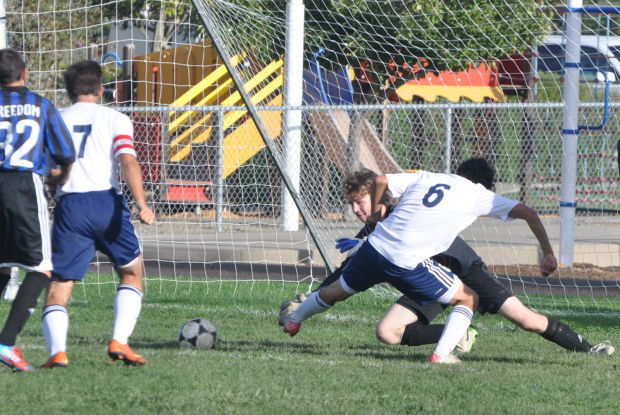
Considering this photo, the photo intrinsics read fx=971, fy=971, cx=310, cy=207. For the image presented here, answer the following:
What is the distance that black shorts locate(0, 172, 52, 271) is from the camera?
18.1 feet

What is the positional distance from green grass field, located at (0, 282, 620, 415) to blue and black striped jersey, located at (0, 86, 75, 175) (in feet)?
3.95

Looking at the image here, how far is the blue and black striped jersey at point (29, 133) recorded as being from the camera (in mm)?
5547

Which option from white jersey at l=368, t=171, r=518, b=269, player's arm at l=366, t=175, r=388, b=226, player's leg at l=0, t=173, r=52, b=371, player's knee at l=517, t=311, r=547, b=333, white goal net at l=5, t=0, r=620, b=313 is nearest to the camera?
player's leg at l=0, t=173, r=52, b=371

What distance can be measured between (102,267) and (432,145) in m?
6.54

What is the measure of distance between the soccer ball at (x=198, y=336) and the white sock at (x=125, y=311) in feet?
3.13

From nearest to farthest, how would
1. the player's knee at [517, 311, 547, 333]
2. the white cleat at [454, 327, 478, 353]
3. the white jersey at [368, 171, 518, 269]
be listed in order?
the white jersey at [368, 171, 518, 269] → the player's knee at [517, 311, 547, 333] → the white cleat at [454, 327, 478, 353]

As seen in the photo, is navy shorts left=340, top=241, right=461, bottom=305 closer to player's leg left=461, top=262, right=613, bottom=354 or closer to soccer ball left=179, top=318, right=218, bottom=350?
player's leg left=461, top=262, right=613, bottom=354

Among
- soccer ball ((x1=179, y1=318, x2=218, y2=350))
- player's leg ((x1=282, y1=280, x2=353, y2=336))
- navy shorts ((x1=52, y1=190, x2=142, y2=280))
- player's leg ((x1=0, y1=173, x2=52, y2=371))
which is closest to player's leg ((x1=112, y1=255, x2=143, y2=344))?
navy shorts ((x1=52, y1=190, x2=142, y2=280))

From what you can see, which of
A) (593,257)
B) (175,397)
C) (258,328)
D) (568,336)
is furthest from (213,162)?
(175,397)

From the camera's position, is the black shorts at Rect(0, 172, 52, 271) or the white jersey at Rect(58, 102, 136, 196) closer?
the black shorts at Rect(0, 172, 52, 271)

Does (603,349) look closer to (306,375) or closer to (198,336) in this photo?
(306,375)

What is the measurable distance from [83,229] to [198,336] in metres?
1.44

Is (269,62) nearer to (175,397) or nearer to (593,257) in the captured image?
(593,257)

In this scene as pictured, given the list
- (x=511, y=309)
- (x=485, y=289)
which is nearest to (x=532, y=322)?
(x=511, y=309)
